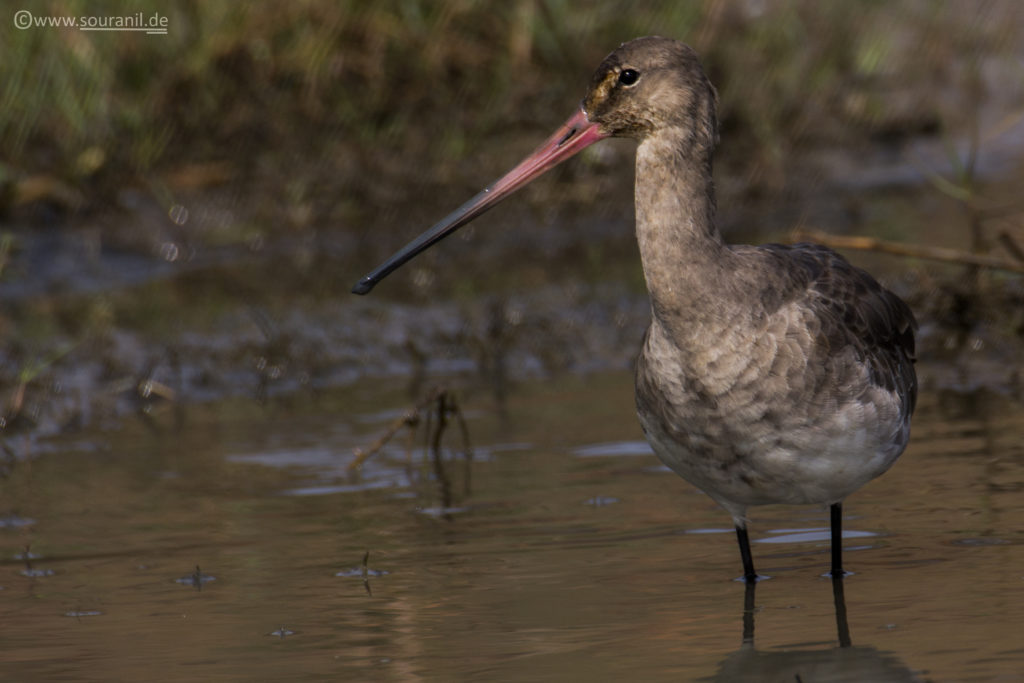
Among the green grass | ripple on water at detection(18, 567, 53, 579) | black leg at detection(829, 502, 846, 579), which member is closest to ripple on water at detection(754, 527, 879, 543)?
black leg at detection(829, 502, 846, 579)

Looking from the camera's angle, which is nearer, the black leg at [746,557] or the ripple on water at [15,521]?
the black leg at [746,557]

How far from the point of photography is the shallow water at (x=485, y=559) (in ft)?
13.3

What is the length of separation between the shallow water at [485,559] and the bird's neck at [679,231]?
818 mm

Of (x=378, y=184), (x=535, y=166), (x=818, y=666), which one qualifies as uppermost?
(x=378, y=184)

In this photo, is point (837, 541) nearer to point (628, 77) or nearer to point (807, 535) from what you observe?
point (807, 535)

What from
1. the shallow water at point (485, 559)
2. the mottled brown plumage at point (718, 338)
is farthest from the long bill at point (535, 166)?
the shallow water at point (485, 559)

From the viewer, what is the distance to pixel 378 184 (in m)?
10.1

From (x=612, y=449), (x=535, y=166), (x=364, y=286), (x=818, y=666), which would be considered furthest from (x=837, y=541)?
(x=612, y=449)

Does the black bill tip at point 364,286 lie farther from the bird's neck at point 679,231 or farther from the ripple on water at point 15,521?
the ripple on water at point 15,521

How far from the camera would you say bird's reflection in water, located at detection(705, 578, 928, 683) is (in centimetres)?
377

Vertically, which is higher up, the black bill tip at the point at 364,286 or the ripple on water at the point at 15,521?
the black bill tip at the point at 364,286

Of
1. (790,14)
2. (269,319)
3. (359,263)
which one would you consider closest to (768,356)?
(269,319)

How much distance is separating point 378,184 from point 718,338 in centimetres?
596

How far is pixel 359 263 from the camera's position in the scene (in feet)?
31.1
